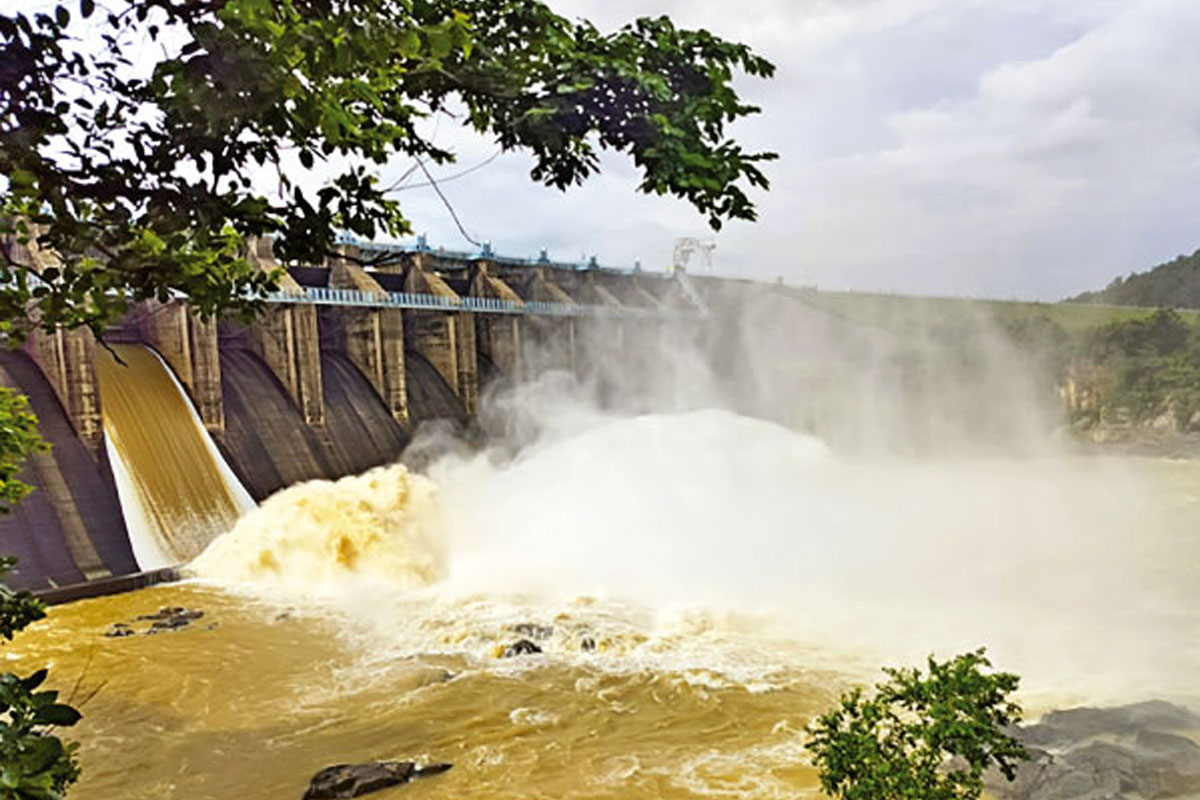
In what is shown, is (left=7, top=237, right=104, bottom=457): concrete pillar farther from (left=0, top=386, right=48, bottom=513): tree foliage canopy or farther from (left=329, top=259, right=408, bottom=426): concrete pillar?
(left=0, top=386, right=48, bottom=513): tree foliage canopy

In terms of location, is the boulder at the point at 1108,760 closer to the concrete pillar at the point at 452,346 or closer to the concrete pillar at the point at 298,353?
the concrete pillar at the point at 298,353

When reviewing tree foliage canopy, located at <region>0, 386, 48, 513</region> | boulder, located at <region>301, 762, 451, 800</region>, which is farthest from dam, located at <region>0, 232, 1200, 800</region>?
tree foliage canopy, located at <region>0, 386, 48, 513</region>

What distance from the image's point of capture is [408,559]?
18.5 meters

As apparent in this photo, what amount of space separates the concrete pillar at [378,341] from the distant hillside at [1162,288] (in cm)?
5719

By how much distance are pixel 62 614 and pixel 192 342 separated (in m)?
8.01

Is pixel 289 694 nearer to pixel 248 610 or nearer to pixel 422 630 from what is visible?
pixel 422 630

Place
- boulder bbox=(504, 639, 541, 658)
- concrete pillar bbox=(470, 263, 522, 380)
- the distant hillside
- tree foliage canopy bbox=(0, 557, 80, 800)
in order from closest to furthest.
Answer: tree foliage canopy bbox=(0, 557, 80, 800) → boulder bbox=(504, 639, 541, 658) → concrete pillar bbox=(470, 263, 522, 380) → the distant hillside

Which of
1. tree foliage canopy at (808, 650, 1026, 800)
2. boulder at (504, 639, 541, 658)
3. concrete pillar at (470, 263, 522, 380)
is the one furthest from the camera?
concrete pillar at (470, 263, 522, 380)

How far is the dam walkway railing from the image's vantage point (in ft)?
79.8

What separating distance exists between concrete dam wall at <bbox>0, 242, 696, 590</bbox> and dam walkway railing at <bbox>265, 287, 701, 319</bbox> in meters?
0.07

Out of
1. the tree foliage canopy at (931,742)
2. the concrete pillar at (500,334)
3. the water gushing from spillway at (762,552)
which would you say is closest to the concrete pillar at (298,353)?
the water gushing from spillway at (762,552)

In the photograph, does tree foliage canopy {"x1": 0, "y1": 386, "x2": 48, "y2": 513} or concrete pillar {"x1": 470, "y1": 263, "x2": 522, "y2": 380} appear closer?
tree foliage canopy {"x1": 0, "y1": 386, "x2": 48, "y2": 513}

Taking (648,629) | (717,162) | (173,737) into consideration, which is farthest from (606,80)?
(648,629)

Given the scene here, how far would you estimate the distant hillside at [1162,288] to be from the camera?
194 ft
